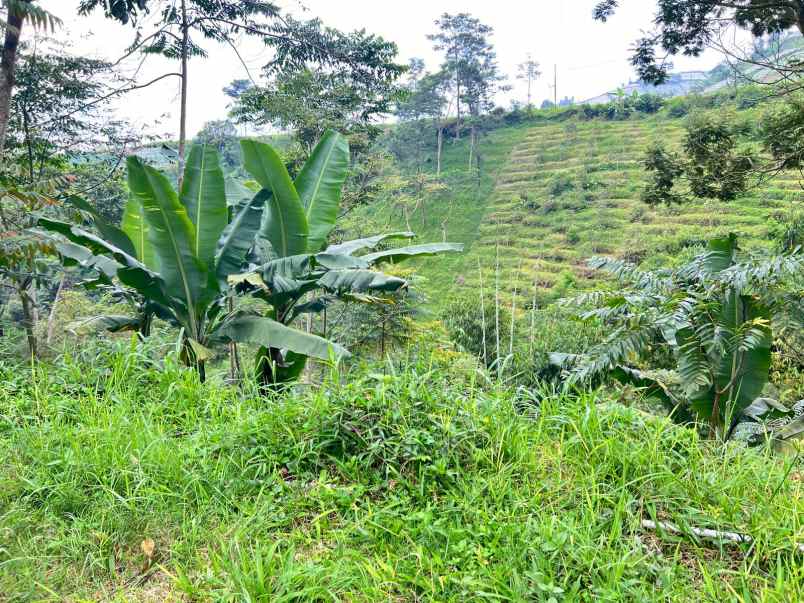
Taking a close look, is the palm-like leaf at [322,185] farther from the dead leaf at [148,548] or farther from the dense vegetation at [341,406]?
the dead leaf at [148,548]

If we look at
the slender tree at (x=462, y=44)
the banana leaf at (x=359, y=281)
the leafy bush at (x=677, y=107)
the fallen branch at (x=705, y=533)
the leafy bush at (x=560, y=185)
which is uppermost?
the slender tree at (x=462, y=44)

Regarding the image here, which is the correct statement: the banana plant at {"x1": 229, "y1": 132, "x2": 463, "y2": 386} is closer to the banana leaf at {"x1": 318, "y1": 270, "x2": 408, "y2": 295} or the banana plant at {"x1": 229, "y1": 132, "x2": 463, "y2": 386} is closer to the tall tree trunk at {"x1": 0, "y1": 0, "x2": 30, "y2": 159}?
the banana leaf at {"x1": 318, "y1": 270, "x2": 408, "y2": 295}

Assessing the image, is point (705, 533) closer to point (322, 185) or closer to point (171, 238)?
point (171, 238)

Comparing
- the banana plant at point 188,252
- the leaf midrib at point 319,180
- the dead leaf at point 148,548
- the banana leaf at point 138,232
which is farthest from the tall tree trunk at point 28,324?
the dead leaf at point 148,548

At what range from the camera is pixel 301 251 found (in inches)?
201

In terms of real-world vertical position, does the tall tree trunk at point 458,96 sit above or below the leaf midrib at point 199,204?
above

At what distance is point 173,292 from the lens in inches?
179

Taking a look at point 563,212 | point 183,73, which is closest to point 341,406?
point 183,73

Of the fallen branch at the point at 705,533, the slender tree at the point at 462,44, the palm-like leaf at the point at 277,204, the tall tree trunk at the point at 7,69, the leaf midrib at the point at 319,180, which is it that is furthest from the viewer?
the slender tree at the point at 462,44

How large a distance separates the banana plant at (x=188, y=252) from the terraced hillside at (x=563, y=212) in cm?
1134

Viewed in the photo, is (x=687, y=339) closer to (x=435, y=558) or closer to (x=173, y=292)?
(x=435, y=558)

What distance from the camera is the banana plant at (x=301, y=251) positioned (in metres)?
4.50

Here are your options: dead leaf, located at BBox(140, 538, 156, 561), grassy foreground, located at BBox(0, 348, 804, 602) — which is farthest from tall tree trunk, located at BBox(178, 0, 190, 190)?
dead leaf, located at BBox(140, 538, 156, 561)

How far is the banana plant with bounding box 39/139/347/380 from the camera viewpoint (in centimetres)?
416
